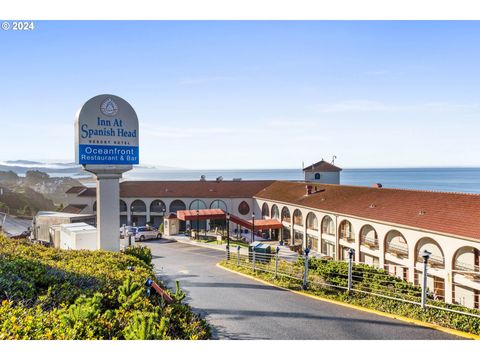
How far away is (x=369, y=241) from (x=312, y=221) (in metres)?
7.97

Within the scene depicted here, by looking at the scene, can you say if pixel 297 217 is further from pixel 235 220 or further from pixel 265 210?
pixel 265 210

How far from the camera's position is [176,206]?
49.3 metres

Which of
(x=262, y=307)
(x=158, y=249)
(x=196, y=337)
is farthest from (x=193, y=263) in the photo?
(x=196, y=337)

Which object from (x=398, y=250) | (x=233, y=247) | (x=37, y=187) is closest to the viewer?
(x=398, y=250)

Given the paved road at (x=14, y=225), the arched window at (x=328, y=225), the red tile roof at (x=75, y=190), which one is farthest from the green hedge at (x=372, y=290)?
the red tile roof at (x=75, y=190)

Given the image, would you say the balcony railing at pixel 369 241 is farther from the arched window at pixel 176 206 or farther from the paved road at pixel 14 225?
the paved road at pixel 14 225

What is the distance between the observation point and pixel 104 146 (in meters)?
14.6

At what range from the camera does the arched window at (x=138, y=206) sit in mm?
49500

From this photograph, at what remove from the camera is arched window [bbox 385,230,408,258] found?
83.6 feet

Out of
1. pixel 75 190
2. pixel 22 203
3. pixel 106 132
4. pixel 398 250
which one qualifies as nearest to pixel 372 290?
pixel 106 132

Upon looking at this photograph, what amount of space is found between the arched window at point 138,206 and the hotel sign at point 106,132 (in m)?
35.4

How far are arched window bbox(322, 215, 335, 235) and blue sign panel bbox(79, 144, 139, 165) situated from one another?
2195cm

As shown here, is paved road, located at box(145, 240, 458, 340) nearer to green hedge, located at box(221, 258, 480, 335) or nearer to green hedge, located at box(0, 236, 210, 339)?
green hedge, located at box(221, 258, 480, 335)

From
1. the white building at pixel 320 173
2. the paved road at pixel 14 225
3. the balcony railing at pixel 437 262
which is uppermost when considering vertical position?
the white building at pixel 320 173
